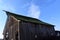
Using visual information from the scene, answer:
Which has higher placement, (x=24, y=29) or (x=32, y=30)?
(x=24, y=29)

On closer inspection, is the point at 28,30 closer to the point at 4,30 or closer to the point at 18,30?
the point at 18,30

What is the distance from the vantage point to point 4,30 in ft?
126

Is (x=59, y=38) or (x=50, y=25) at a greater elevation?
(x=50, y=25)

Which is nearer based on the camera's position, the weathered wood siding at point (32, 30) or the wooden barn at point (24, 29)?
the weathered wood siding at point (32, 30)

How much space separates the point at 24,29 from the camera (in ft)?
99.6

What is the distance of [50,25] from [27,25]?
980 centimetres

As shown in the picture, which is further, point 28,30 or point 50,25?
point 50,25

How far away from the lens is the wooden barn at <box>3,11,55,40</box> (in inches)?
1192

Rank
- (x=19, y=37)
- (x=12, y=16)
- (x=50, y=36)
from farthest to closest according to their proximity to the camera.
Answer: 1. (x=50, y=36)
2. (x=12, y=16)
3. (x=19, y=37)

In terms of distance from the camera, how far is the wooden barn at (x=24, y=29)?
3028 centimetres

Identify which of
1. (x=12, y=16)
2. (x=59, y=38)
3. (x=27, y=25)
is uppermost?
(x=12, y=16)

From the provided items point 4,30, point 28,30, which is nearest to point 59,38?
point 28,30

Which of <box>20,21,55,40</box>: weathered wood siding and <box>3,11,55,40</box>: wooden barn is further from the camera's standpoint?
<box>3,11,55,40</box>: wooden barn

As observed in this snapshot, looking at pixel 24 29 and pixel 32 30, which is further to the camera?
pixel 32 30
